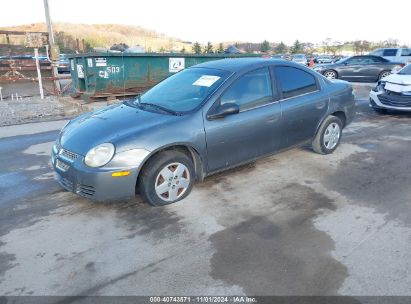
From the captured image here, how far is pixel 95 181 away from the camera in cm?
343

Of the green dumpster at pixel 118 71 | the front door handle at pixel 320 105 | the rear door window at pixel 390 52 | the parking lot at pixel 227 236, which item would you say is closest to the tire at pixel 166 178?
the parking lot at pixel 227 236

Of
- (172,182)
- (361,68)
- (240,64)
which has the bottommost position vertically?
(172,182)

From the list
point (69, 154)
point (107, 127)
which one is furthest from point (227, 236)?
point (69, 154)

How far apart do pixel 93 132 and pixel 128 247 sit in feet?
4.36

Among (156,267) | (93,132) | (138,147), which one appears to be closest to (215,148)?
(138,147)

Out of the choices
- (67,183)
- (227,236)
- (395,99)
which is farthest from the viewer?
(395,99)

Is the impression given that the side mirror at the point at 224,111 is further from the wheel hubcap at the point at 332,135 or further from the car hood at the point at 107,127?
the wheel hubcap at the point at 332,135

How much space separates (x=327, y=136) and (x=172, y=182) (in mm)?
2864

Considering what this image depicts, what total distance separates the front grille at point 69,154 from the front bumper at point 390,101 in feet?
24.5

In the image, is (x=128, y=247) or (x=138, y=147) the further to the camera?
(x=138, y=147)

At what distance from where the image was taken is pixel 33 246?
314 centimetres

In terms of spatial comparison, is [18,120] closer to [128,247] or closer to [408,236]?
[128,247]

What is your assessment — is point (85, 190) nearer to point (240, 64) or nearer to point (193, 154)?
point (193, 154)

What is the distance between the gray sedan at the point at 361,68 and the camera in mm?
15438
